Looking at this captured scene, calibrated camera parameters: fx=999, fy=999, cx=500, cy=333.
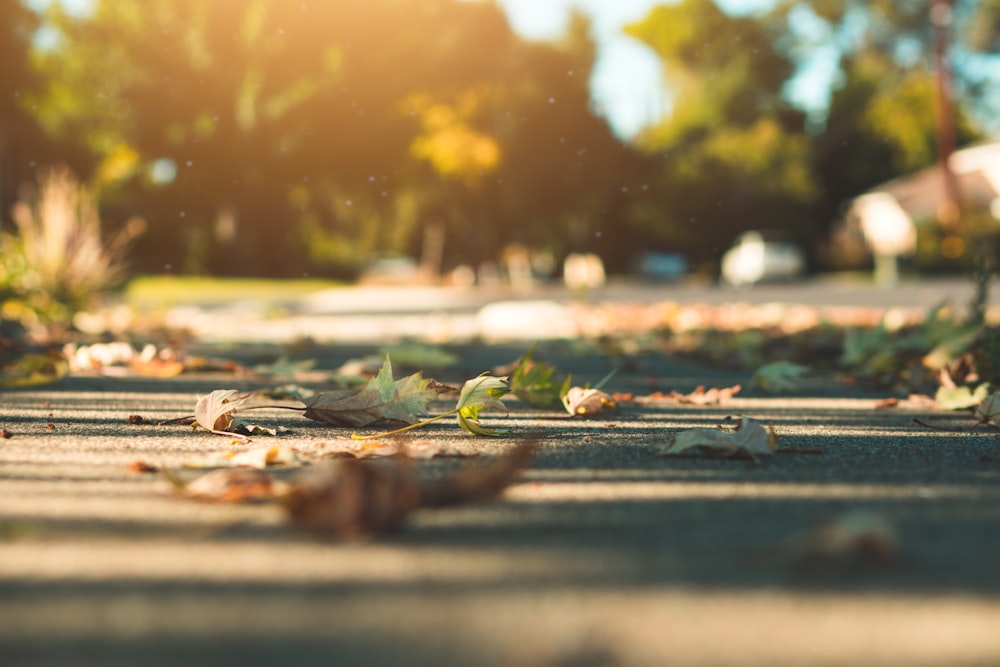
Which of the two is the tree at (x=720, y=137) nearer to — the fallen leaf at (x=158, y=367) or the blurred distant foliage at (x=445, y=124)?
the blurred distant foliage at (x=445, y=124)

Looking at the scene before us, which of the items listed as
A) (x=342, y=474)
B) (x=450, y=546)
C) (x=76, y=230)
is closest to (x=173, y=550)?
(x=342, y=474)

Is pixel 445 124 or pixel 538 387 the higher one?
pixel 445 124

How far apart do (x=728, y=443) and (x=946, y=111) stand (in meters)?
28.4

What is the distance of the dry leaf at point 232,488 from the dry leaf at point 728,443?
3.02 feet

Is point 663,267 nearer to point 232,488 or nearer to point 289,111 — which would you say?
point 289,111

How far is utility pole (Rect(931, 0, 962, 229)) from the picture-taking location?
25.4 m

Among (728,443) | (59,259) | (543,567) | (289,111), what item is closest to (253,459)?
(543,567)

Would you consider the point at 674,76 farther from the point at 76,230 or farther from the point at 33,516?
the point at 33,516

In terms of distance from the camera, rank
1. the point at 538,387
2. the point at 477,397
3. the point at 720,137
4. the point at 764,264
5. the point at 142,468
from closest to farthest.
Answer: the point at 142,468 < the point at 477,397 < the point at 538,387 < the point at 764,264 < the point at 720,137

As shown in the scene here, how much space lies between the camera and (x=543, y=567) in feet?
4.44

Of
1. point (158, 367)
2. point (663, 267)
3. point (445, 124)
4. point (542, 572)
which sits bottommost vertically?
point (542, 572)

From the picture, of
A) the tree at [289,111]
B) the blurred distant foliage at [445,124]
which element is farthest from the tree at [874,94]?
the tree at [289,111]

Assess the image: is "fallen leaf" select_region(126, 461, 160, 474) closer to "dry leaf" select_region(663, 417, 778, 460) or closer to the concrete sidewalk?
the concrete sidewalk

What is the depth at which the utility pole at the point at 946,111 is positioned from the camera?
25.4 m
